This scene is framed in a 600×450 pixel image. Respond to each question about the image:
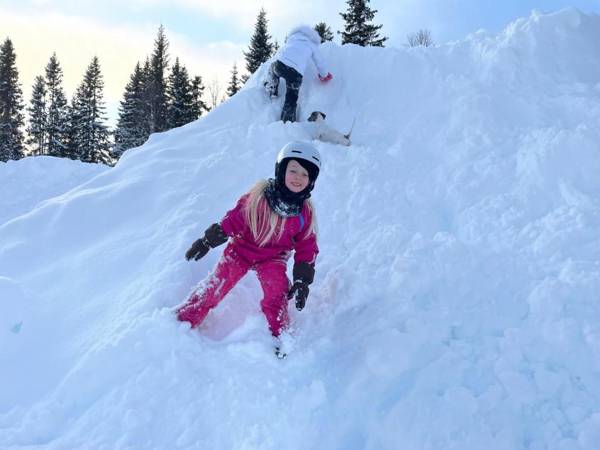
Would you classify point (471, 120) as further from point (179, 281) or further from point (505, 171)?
point (179, 281)

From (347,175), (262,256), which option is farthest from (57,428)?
(347,175)

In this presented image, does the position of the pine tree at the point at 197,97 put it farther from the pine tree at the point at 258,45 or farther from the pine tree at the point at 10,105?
the pine tree at the point at 10,105

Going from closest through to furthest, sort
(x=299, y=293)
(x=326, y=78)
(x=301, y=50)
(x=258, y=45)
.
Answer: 1. (x=299, y=293)
2. (x=301, y=50)
3. (x=326, y=78)
4. (x=258, y=45)

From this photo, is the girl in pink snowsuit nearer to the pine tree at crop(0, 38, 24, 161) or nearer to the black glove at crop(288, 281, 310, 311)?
the black glove at crop(288, 281, 310, 311)

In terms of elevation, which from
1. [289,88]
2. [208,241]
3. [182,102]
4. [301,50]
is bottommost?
[182,102]

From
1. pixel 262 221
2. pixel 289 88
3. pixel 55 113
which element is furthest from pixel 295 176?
pixel 55 113

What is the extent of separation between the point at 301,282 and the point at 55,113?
108ft

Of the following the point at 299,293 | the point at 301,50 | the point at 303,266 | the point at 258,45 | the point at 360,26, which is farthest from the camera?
the point at 258,45

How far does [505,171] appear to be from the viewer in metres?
4.18

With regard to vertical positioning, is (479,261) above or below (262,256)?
above

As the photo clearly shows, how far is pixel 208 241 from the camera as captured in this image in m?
3.23

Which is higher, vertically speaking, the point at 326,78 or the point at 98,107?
the point at 326,78

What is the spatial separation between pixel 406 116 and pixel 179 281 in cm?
378

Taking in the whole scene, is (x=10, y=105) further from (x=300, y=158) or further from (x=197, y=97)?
(x=300, y=158)
